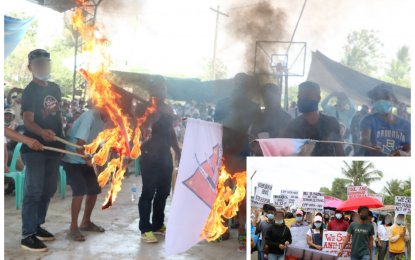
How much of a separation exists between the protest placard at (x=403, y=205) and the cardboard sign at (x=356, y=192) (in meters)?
0.30

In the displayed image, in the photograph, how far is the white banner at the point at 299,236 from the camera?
2.99 meters

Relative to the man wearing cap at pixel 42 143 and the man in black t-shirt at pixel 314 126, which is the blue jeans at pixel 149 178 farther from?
the man in black t-shirt at pixel 314 126

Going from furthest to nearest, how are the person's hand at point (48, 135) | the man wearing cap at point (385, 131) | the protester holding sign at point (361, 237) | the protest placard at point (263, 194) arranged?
the man wearing cap at point (385, 131), the person's hand at point (48, 135), the protest placard at point (263, 194), the protester holding sign at point (361, 237)

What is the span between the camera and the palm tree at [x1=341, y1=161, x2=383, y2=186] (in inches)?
117

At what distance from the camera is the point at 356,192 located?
295 cm

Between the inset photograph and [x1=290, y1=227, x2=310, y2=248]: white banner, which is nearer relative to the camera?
the inset photograph

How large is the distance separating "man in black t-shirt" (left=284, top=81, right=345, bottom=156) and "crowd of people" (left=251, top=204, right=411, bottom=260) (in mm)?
883

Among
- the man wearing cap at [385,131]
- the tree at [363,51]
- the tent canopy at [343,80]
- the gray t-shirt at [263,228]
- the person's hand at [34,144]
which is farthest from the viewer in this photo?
the tree at [363,51]

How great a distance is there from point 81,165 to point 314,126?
9.03 ft

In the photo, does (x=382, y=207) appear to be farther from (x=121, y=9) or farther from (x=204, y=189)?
(x=121, y=9)

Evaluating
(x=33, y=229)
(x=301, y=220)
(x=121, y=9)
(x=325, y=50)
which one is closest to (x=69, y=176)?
(x=33, y=229)

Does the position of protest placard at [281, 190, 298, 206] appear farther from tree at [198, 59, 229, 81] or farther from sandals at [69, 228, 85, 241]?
tree at [198, 59, 229, 81]

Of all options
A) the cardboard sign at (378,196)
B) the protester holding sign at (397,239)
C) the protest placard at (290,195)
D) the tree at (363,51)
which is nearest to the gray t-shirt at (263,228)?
the protest placard at (290,195)

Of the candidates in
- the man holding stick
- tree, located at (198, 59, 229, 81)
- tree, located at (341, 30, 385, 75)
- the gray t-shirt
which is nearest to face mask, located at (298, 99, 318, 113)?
the gray t-shirt
